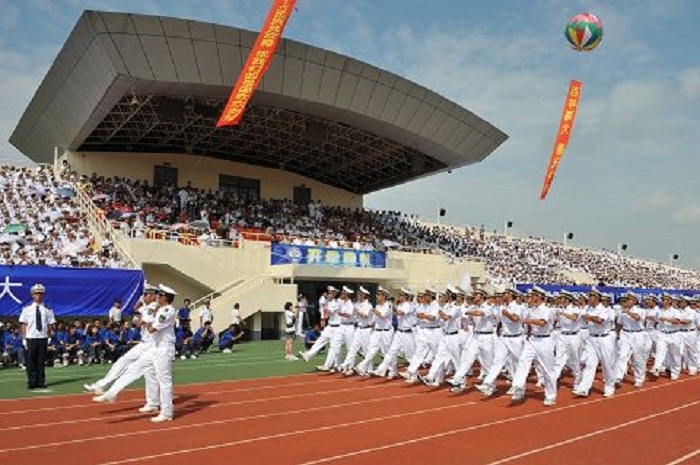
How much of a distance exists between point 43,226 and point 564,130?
2230cm

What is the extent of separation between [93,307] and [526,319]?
13.1 metres

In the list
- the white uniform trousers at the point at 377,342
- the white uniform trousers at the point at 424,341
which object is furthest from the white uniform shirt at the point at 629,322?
the white uniform trousers at the point at 377,342

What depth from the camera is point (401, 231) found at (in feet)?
143

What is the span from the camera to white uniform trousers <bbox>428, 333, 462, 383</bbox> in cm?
1259

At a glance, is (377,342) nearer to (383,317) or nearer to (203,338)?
(383,317)

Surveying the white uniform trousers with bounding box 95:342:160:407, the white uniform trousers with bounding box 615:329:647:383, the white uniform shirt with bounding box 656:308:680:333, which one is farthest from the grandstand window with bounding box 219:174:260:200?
the white uniform trousers with bounding box 95:342:160:407

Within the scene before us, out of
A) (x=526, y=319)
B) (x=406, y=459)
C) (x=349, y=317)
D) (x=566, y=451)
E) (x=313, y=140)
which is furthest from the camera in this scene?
(x=313, y=140)

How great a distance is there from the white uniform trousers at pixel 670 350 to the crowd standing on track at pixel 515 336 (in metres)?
0.02

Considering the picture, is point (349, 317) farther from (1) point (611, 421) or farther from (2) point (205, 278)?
(2) point (205, 278)

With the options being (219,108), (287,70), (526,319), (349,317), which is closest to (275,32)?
(287,70)

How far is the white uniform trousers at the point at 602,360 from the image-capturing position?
39.3ft

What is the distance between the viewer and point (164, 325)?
935 centimetres

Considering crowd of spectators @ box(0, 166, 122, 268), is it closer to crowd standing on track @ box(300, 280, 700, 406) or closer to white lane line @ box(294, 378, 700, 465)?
A: crowd standing on track @ box(300, 280, 700, 406)

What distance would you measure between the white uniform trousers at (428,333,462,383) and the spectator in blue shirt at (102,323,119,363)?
8265 mm
